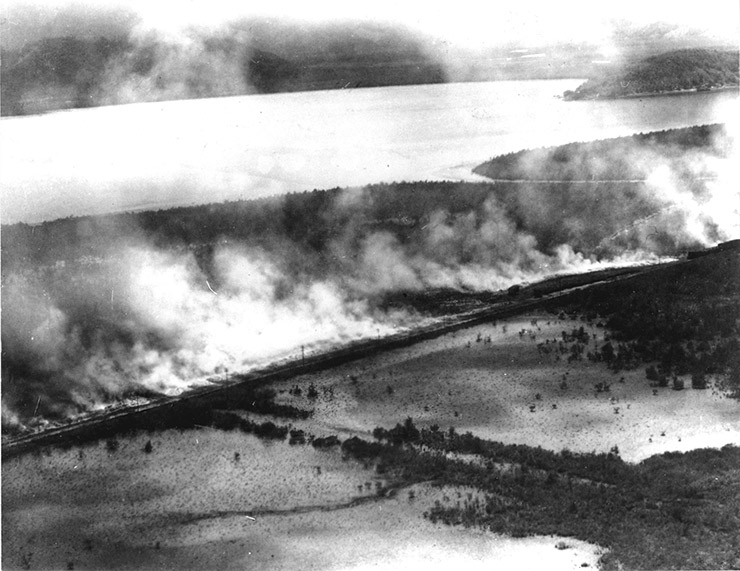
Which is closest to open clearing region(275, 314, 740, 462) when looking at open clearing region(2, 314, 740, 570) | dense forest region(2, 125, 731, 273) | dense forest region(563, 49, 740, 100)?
open clearing region(2, 314, 740, 570)

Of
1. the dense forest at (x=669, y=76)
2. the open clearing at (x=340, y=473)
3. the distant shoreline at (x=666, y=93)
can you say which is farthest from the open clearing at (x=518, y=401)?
the distant shoreline at (x=666, y=93)

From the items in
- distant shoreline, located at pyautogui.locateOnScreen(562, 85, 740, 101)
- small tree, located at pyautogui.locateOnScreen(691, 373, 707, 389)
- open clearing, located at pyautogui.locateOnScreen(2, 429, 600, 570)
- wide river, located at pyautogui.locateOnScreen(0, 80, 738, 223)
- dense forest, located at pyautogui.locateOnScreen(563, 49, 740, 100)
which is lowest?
open clearing, located at pyautogui.locateOnScreen(2, 429, 600, 570)

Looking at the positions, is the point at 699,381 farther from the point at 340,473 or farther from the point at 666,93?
the point at 666,93

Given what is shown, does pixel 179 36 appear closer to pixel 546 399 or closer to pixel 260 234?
pixel 260 234

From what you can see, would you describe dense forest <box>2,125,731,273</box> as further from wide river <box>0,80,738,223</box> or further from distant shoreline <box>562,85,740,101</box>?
distant shoreline <box>562,85,740,101</box>

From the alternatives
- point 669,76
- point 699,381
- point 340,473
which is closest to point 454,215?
point 699,381

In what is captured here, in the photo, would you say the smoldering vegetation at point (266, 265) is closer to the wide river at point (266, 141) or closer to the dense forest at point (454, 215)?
the dense forest at point (454, 215)

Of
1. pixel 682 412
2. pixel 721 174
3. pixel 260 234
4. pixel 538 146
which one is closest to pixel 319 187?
pixel 260 234

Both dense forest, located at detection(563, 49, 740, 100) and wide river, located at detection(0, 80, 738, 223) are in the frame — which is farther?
dense forest, located at detection(563, 49, 740, 100)
